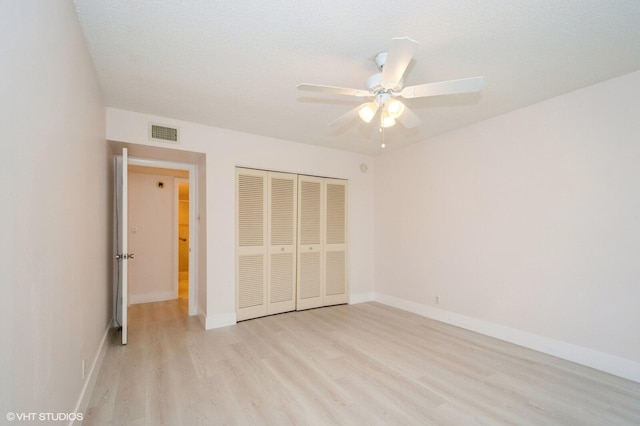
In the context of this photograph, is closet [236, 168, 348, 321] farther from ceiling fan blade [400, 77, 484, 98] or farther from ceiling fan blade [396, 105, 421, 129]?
ceiling fan blade [400, 77, 484, 98]

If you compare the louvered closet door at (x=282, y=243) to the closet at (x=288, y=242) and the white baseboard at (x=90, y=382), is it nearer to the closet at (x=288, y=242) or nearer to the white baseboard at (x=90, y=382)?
the closet at (x=288, y=242)

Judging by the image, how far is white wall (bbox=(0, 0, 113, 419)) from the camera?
0.96 m

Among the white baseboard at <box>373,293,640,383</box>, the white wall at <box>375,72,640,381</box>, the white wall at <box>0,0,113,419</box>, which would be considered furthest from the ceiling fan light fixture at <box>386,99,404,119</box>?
the white baseboard at <box>373,293,640,383</box>

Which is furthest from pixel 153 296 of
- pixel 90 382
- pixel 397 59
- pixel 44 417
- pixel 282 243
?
pixel 397 59

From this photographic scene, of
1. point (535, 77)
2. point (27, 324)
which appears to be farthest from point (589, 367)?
point (27, 324)

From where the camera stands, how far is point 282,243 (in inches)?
170

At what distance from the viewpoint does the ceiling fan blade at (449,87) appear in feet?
5.90

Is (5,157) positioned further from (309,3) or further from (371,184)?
(371,184)

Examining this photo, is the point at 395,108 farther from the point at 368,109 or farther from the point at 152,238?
the point at 152,238

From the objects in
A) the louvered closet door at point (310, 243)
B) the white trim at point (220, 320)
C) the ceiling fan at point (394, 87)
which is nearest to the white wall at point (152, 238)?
the white trim at point (220, 320)

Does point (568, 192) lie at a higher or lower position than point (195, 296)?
higher

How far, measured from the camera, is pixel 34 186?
118 centimetres

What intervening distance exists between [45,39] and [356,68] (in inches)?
75.2

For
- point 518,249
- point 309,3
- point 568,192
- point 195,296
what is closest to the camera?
point 309,3
